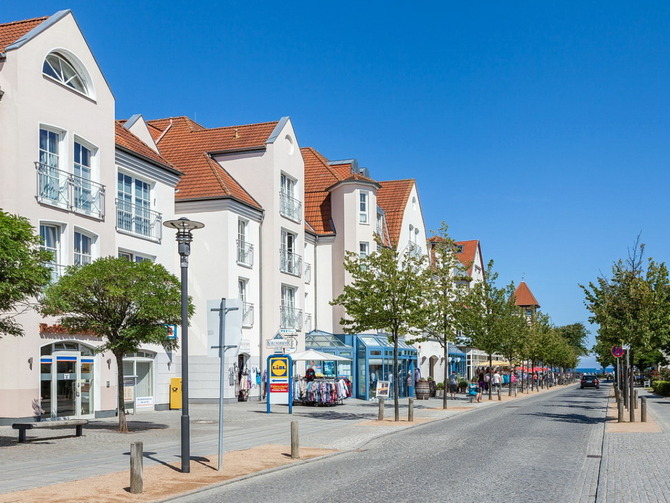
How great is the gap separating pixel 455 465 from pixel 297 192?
28.9 meters

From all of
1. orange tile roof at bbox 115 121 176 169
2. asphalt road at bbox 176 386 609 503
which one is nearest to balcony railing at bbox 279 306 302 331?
orange tile roof at bbox 115 121 176 169

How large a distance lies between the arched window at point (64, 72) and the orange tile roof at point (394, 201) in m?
28.3

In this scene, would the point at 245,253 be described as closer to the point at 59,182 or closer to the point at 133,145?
the point at 133,145

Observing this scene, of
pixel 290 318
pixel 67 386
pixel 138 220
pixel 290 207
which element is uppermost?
pixel 290 207

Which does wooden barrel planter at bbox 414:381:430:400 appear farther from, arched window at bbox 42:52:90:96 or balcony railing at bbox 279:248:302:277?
arched window at bbox 42:52:90:96

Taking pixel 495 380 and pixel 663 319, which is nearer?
pixel 663 319

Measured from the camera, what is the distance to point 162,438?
67.0 feet

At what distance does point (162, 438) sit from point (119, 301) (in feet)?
11.4

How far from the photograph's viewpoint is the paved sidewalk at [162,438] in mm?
14562

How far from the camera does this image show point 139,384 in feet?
104

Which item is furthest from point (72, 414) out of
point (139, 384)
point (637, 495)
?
point (637, 495)

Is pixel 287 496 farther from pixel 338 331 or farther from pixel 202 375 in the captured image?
pixel 338 331

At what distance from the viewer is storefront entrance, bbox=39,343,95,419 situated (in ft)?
81.3

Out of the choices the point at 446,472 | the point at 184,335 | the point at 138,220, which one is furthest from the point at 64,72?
the point at 446,472
